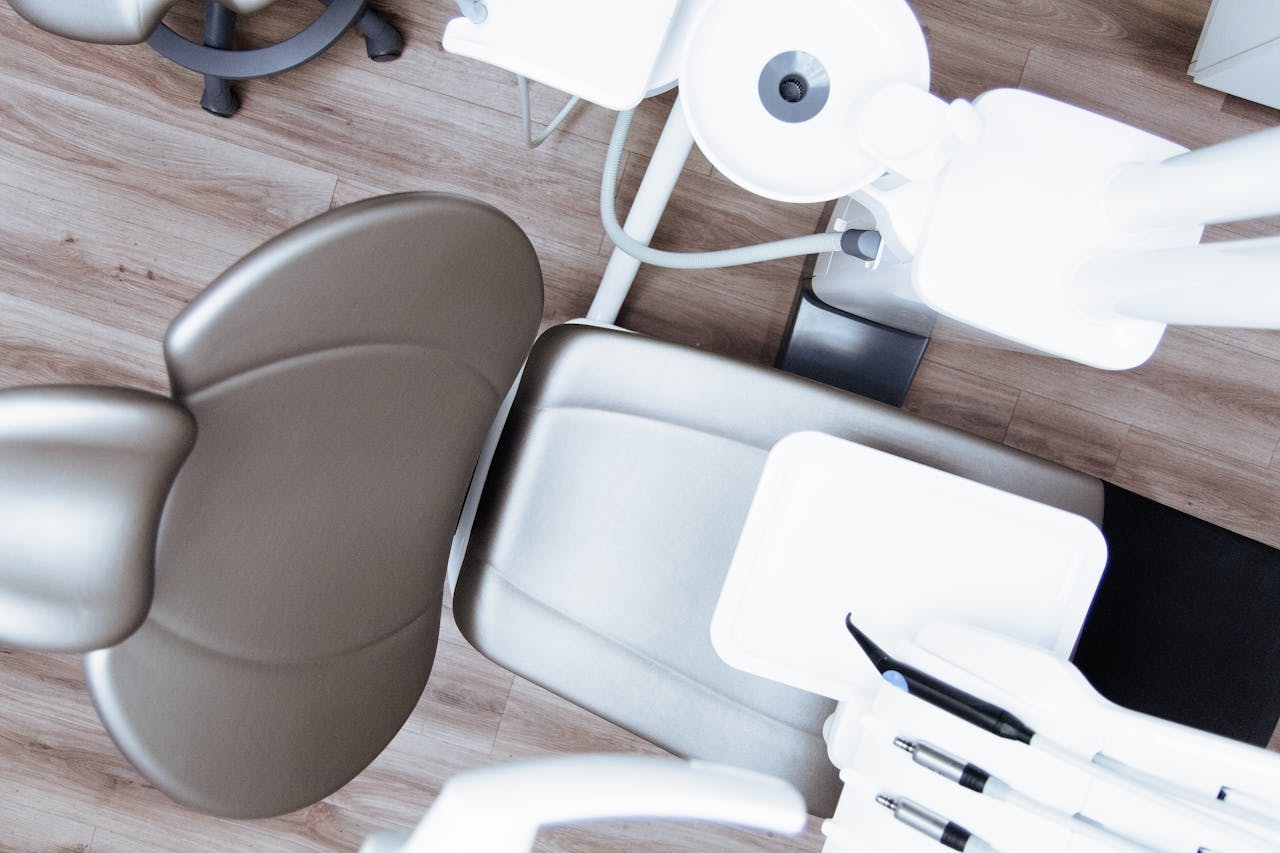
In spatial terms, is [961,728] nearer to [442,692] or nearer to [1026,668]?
[1026,668]

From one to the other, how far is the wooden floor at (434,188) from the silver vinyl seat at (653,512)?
0.56 m

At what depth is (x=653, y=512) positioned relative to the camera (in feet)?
3.09

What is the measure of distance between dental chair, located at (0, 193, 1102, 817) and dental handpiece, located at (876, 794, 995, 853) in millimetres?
311

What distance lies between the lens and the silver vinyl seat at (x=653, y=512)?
937 millimetres

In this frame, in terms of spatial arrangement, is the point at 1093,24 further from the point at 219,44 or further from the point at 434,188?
the point at 219,44

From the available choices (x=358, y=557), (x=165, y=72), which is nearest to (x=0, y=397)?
(x=358, y=557)

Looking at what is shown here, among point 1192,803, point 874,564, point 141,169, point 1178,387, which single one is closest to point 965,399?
point 1178,387

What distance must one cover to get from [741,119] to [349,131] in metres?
0.90

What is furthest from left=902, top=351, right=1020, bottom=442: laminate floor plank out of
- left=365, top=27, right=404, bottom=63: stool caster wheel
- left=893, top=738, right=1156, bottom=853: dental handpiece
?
left=365, top=27, right=404, bottom=63: stool caster wheel

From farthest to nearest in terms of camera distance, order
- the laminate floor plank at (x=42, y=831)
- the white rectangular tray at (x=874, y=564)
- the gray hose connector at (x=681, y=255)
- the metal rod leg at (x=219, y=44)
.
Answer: the laminate floor plank at (x=42, y=831) → the metal rod leg at (x=219, y=44) → the gray hose connector at (x=681, y=255) → the white rectangular tray at (x=874, y=564)

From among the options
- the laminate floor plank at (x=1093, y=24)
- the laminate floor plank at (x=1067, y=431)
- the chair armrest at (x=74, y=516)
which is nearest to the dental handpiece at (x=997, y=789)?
the chair armrest at (x=74, y=516)

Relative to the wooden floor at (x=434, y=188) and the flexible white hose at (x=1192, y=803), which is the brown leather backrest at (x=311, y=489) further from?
the wooden floor at (x=434, y=188)

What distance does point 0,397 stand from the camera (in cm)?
60

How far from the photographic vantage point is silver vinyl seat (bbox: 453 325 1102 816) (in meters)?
0.94
